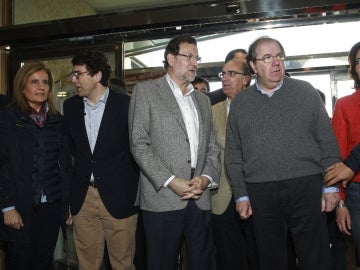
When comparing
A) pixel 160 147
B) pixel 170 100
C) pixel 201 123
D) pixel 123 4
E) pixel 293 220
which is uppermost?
pixel 123 4

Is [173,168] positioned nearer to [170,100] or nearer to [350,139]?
[170,100]

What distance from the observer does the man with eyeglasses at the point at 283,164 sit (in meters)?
1.86

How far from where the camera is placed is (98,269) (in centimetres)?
231

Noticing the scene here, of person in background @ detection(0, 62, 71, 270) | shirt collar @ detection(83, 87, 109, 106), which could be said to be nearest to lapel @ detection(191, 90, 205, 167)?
shirt collar @ detection(83, 87, 109, 106)

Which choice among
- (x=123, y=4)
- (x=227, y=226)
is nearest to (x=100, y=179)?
(x=227, y=226)

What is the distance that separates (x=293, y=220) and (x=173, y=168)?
2.18 feet

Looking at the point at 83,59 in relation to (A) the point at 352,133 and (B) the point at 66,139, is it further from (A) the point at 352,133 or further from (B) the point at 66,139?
(A) the point at 352,133

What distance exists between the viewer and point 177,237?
1977 mm

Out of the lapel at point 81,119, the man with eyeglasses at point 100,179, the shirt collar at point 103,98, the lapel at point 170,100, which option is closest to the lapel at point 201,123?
the lapel at point 170,100

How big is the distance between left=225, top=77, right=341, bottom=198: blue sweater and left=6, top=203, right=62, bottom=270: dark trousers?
3.81 feet

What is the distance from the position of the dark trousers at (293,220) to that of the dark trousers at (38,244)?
125 centimetres

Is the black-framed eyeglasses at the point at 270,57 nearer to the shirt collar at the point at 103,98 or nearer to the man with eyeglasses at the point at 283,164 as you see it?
the man with eyeglasses at the point at 283,164

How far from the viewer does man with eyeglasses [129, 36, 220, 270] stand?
6.45 feet

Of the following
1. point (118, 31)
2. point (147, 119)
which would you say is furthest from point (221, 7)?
point (147, 119)
